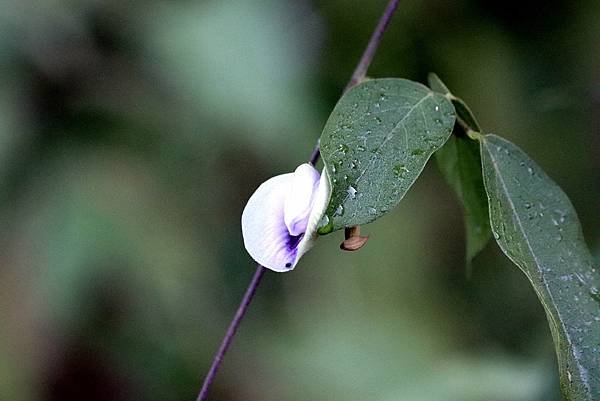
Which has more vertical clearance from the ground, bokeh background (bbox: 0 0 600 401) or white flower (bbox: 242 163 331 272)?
white flower (bbox: 242 163 331 272)

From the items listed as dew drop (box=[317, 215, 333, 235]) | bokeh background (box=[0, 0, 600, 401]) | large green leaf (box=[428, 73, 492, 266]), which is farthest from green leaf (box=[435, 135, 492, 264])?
bokeh background (box=[0, 0, 600, 401])

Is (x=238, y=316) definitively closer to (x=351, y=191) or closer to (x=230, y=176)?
(x=351, y=191)

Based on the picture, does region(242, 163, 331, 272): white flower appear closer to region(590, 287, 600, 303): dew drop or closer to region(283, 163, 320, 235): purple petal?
region(283, 163, 320, 235): purple petal

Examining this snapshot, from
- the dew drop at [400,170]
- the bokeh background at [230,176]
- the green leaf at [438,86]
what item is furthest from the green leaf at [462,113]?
the bokeh background at [230,176]

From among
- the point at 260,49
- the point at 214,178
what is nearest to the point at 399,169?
the point at 260,49

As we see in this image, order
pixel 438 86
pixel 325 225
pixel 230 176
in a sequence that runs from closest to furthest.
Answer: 1. pixel 325 225
2. pixel 438 86
3. pixel 230 176

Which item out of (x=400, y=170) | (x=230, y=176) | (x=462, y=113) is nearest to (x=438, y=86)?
(x=462, y=113)
